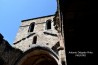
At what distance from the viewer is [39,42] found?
9.76 meters

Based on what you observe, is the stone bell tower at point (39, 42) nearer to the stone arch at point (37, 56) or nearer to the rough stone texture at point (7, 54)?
the stone arch at point (37, 56)

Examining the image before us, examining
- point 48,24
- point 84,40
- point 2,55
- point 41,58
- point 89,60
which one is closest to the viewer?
point 89,60

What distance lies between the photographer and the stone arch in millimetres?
8934

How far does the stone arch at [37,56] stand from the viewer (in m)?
8.93

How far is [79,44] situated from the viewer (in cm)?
256

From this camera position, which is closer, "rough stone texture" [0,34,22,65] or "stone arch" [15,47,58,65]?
"rough stone texture" [0,34,22,65]

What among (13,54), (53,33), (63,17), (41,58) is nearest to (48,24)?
(53,33)

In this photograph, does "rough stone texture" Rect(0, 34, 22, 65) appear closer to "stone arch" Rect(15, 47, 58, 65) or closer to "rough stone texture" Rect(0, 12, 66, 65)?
"rough stone texture" Rect(0, 12, 66, 65)

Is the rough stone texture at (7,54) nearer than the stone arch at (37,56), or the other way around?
the rough stone texture at (7,54)

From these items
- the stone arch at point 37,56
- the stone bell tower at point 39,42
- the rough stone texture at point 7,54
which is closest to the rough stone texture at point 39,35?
the stone bell tower at point 39,42

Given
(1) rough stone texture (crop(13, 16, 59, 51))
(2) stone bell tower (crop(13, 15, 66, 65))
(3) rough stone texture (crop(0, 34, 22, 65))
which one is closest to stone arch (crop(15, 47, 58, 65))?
(2) stone bell tower (crop(13, 15, 66, 65))

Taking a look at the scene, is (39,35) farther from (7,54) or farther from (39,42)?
(7,54)

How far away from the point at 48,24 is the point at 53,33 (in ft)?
5.63

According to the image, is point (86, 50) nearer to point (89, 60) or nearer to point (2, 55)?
point (89, 60)
